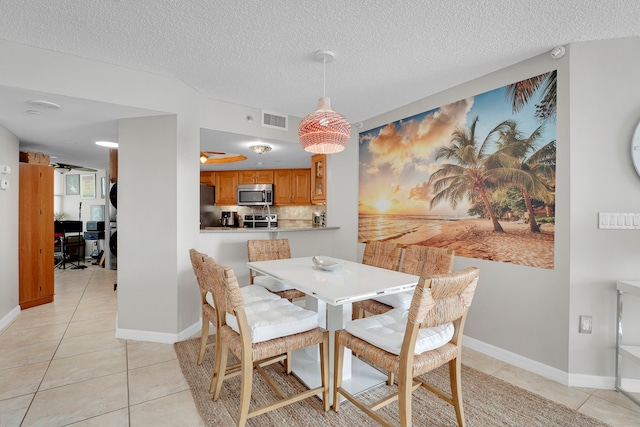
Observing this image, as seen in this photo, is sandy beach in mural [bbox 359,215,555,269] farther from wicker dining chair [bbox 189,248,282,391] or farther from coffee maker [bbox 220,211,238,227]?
coffee maker [bbox 220,211,238,227]

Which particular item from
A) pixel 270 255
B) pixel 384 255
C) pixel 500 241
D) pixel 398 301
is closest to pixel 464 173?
pixel 500 241

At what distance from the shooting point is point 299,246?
158 inches

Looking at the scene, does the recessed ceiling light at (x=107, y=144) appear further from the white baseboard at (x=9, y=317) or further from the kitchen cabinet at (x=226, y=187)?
the kitchen cabinet at (x=226, y=187)

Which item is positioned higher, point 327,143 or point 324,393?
point 327,143

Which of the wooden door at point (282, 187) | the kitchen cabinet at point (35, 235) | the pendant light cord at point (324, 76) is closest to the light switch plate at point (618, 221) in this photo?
the pendant light cord at point (324, 76)

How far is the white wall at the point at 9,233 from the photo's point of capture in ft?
10.2

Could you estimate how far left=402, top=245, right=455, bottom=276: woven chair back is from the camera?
234 centimetres

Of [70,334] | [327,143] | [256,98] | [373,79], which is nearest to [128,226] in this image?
[70,334]

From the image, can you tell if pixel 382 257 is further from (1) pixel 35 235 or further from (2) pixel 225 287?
(1) pixel 35 235

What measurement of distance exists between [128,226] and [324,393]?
91.7 inches

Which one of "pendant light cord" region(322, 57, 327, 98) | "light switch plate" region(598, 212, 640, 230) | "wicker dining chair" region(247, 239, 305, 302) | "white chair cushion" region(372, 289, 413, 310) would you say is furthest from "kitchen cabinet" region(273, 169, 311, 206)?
"light switch plate" region(598, 212, 640, 230)

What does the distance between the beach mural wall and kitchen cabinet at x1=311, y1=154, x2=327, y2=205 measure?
0.86 m

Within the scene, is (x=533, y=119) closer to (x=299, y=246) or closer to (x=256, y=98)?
(x=256, y=98)

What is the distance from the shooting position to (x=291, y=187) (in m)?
6.16
